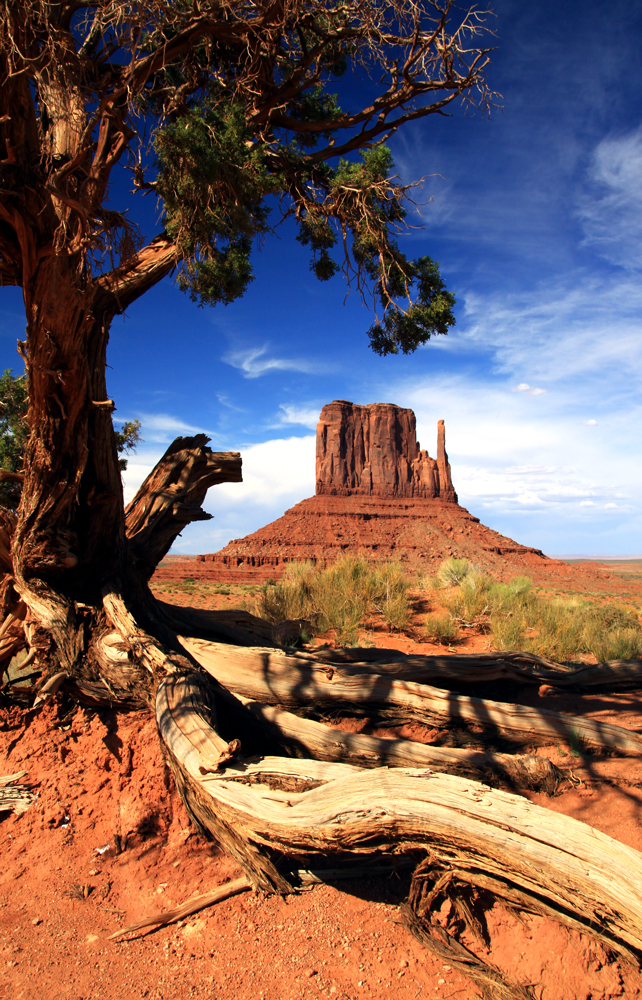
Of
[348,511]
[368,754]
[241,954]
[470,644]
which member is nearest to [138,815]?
[241,954]

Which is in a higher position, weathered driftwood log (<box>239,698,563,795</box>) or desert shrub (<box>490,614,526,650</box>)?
desert shrub (<box>490,614,526,650</box>)

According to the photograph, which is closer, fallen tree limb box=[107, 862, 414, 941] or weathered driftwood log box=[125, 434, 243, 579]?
fallen tree limb box=[107, 862, 414, 941]

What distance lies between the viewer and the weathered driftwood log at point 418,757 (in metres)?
3.48

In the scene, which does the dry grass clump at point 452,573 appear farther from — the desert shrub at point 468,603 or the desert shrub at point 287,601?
the desert shrub at point 287,601

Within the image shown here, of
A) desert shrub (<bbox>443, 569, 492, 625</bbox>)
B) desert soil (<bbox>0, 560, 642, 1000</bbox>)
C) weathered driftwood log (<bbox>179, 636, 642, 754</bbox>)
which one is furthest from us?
desert shrub (<bbox>443, 569, 492, 625</bbox>)

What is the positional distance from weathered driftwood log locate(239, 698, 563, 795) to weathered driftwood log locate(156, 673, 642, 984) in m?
0.60

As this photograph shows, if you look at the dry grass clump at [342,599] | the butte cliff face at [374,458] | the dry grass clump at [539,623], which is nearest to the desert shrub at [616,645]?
the dry grass clump at [539,623]

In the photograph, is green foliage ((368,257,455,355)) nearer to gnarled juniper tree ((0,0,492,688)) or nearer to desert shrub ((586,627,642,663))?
gnarled juniper tree ((0,0,492,688))

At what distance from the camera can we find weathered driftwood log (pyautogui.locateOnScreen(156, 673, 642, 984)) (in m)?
2.26

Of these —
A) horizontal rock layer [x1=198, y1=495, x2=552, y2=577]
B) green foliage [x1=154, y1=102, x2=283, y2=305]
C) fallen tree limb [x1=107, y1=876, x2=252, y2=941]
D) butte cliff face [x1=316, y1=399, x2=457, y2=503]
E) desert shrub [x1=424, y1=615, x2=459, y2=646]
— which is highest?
butte cliff face [x1=316, y1=399, x2=457, y2=503]

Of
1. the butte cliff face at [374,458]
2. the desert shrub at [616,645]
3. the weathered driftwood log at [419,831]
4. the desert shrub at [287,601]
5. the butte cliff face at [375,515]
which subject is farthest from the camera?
the butte cliff face at [374,458]

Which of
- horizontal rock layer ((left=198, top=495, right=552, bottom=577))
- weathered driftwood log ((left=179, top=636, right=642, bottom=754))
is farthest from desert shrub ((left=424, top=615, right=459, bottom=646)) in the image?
horizontal rock layer ((left=198, top=495, right=552, bottom=577))

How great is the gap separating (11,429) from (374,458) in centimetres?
6859

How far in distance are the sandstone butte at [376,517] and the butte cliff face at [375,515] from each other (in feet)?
0.40
